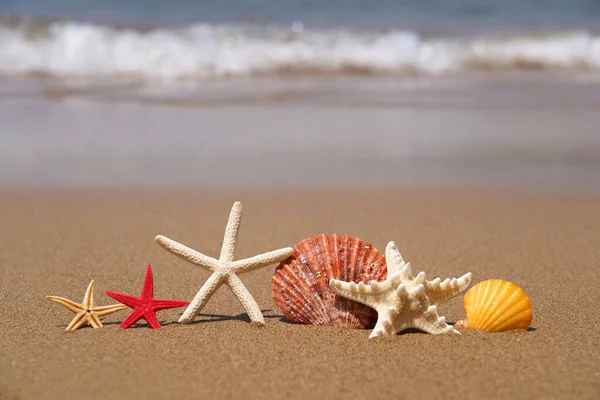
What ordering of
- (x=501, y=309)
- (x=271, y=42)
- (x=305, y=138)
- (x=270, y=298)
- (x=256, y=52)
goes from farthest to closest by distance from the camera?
(x=271, y=42), (x=256, y=52), (x=305, y=138), (x=270, y=298), (x=501, y=309)

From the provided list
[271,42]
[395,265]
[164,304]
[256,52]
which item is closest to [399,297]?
[395,265]

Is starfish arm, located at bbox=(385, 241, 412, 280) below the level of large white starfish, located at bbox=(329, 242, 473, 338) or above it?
above

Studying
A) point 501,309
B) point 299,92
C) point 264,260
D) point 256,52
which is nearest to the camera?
point 501,309

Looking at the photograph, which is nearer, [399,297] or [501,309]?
[399,297]

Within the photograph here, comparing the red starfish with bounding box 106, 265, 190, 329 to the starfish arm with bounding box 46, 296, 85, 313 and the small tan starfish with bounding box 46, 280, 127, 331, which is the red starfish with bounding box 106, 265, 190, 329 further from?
the starfish arm with bounding box 46, 296, 85, 313

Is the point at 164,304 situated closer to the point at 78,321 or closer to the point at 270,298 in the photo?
the point at 78,321

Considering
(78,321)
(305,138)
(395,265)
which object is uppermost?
(305,138)

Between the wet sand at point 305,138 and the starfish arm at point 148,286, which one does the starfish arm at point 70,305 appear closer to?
the starfish arm at point 148,286

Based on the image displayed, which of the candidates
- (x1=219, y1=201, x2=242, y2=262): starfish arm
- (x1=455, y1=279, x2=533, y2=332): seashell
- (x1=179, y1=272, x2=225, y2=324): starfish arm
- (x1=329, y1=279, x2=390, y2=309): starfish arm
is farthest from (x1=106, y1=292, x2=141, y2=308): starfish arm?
(x1=455, y1=279, x2=533, y2=332): seashell
